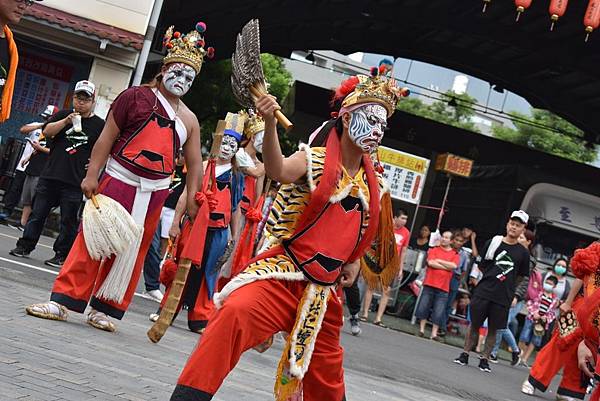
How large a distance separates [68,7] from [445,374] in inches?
403

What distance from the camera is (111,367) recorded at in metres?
5.57

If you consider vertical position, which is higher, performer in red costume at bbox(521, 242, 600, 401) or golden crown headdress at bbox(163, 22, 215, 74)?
golden crown headdress at bbox(163, 22, 215, 74)

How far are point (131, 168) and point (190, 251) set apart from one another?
1.34m

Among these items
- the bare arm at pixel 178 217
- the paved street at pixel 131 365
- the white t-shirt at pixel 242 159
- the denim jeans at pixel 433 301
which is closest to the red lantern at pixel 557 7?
the denim jeans at pixel 433 301

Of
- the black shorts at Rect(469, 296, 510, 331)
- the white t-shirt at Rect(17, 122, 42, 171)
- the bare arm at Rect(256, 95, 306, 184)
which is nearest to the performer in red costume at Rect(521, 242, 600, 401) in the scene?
the black shorts at Rect(469, 296, 510, 331)

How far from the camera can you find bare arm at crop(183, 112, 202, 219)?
722 centimetres

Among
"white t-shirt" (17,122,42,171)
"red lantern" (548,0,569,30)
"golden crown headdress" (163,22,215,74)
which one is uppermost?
"red lantern" (548,0,569,30)

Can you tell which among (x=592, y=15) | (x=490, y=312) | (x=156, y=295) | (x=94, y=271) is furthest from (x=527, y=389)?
(x=592, y=15)

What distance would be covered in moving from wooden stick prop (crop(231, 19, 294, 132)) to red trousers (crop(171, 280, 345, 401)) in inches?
31.0

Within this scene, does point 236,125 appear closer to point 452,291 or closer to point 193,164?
point 193,164

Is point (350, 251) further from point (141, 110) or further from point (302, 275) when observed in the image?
point (141, 110)

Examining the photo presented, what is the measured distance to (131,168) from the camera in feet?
22.5

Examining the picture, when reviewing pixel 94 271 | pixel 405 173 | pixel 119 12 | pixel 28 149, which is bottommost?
pixel 94 271

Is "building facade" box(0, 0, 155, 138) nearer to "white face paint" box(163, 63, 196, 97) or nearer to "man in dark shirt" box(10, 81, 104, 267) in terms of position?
"man in dark shirt" box(10, 81, 104, 267)
